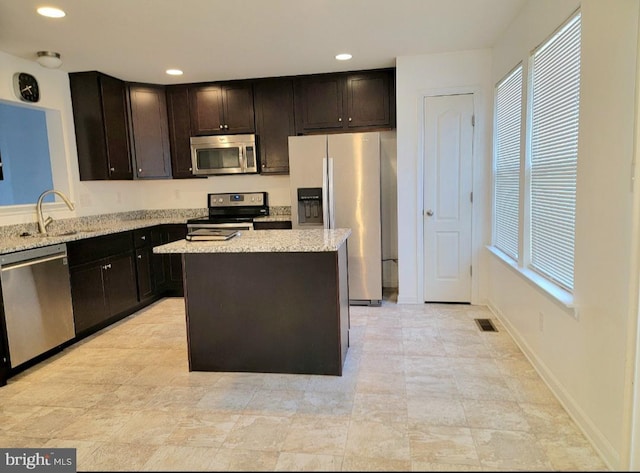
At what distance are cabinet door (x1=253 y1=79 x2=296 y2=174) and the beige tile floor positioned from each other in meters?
2.21

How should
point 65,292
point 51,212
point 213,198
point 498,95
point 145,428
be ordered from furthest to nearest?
point 213,198, point 51,212, point 498,95, point 65,292, point 145,428

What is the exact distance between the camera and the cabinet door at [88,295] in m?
3.26

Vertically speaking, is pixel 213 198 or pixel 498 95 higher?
pixel 498 95

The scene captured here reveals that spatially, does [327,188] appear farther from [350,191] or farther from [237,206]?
[237,206]

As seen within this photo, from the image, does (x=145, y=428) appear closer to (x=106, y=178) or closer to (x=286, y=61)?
(x=106, y=178)

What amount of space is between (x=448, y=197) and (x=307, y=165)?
1428 millimetres

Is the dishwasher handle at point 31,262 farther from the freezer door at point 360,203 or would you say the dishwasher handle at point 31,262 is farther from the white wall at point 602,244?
the white wall at point 602,244

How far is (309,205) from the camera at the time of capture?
411 cm

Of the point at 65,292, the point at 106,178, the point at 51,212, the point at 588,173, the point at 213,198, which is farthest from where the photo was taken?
the point at 213,198

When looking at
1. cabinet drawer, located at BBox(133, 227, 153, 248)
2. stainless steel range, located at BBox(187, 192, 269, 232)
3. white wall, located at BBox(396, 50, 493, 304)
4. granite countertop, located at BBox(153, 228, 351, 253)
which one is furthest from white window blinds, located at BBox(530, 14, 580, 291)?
cabinet drawer, located at BBox(133, 227, 153, 248)

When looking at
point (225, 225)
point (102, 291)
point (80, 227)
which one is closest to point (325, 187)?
point (225, 225)

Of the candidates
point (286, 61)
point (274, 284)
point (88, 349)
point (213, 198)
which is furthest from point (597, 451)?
point (213, 198)

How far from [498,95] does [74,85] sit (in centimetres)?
404

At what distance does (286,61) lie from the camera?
12.3 feet
